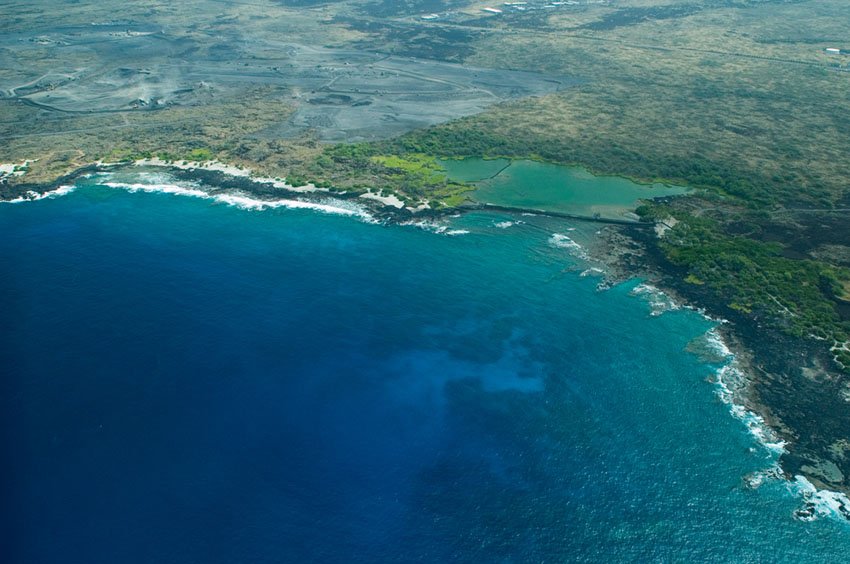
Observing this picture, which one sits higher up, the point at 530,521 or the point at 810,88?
the point at 810,88

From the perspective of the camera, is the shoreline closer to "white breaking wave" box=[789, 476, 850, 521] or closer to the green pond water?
"white breaking wave" box=[789, 476, 850, 521]

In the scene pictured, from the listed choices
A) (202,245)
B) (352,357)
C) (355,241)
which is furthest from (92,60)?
(352,357)

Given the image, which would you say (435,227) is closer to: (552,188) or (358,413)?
(552,188)

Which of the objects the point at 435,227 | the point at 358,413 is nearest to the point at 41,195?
the point at 435,227

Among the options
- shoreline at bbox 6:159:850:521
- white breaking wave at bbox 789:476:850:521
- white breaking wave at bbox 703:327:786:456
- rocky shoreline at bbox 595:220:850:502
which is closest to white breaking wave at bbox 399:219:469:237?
shoreline at bbox 6:159:850:521

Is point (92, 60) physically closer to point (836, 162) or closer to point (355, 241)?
point (355, 241)
